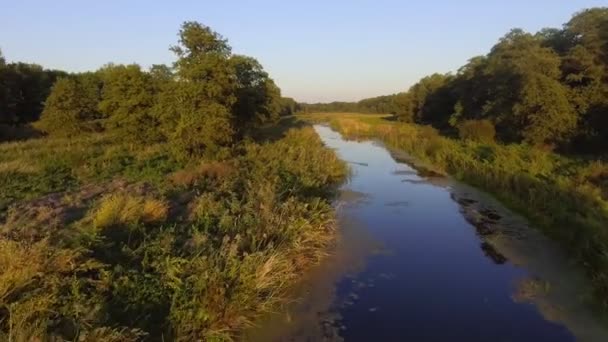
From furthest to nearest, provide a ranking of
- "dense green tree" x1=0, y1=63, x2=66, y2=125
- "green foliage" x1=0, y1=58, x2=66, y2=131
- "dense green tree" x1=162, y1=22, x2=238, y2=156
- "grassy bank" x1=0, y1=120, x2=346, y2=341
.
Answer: "dense green tree" x1=0, y1=63, x2=66, y2=125, "green foliage" x1=0, y1=58, x2=66, y2=131, "dense green tree" x1=162, y1=22, x2=238, y2=156, "grassy bank" x1=0, y1=120, x2=346, y2=341

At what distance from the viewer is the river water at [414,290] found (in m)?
7.22

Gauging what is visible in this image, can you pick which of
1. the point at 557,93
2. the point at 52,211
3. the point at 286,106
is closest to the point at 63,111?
the point at 52,211

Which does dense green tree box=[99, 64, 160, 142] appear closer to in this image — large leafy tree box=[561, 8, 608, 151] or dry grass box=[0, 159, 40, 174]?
dry grass box=[0, 159, 40, 174]

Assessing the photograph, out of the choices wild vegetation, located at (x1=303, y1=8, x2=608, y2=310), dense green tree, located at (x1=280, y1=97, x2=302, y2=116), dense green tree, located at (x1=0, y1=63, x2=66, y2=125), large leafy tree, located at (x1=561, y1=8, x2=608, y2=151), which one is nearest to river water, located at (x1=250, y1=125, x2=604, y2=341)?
wild vegetation, located at (x1=303, y1=8, x2=608, y2=310)

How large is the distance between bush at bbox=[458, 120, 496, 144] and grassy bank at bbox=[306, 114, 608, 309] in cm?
473

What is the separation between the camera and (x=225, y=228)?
9.81 meters

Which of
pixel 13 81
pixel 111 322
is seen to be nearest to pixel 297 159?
pixel 111 322

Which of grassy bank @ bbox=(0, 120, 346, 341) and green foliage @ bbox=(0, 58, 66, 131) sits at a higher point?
green foliage @ bbox=(0, 58, 66, 131)

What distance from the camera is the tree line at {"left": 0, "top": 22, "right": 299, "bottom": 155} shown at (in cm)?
1852

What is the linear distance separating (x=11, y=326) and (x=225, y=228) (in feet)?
16.2

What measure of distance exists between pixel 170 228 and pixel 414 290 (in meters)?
4.79

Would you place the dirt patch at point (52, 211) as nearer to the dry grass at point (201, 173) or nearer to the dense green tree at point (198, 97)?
the dry grass at point (201, 173)

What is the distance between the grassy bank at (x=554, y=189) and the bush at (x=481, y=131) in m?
4.73

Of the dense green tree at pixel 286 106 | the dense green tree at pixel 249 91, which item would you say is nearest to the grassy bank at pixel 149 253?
the dense green tree at pixel 249 91
